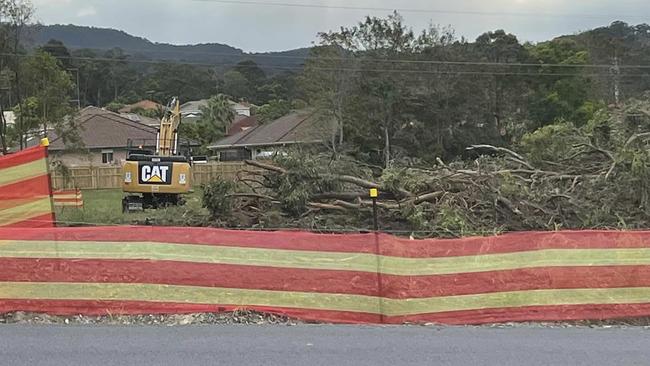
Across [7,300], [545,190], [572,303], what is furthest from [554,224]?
[7,300]

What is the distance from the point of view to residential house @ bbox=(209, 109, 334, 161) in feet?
196

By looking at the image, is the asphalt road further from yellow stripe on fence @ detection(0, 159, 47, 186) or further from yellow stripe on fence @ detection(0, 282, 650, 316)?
yellow stripe on fence @ detection(0, 159, 47, 186)

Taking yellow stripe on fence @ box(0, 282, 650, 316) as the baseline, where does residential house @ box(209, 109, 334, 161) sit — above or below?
above

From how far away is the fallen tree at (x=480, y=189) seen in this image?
13.2 meters

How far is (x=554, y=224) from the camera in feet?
42.7

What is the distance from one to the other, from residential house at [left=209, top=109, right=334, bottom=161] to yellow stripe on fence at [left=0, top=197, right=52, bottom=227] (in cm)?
4522

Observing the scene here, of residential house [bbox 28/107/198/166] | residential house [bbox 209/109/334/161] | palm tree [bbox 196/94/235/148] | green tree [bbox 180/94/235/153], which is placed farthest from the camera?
palm tree [bbox 196/94/235/148]

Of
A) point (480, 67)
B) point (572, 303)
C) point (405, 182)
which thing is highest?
point (480, 67)

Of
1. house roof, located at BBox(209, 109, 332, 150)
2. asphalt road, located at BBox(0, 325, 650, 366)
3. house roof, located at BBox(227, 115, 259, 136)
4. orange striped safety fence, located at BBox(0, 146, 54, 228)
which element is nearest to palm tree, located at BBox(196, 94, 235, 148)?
house roof, located at BBox(227, 115, 259, 136)

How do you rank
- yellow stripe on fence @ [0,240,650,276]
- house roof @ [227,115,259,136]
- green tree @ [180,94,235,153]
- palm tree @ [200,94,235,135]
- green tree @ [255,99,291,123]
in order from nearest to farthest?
yellow stripe on fence @ [0,240,650,276] → green tree @ [180,94,235,153] → green tree @ [255,99,291,123] → palm tree @ [200,94,235,135] → house roof @ [227,115,259,136]

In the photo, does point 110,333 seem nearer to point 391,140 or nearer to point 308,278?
point 308,278

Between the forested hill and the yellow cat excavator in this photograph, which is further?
the forested hill

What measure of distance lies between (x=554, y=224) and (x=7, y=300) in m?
9.21

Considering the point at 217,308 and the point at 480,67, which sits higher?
the point at 480,67
